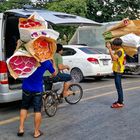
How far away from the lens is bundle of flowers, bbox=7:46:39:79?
7.20m

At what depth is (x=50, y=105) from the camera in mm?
9000

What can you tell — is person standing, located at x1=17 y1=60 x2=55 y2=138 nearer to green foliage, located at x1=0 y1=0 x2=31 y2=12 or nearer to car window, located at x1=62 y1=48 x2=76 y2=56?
car window, located at x1=62 y1=48 x2=76 y2=56

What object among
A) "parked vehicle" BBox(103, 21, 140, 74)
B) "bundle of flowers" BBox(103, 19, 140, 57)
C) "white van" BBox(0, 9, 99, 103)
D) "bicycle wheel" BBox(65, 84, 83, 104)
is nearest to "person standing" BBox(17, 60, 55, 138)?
"white van" BBox(0, 9, 99, 103)

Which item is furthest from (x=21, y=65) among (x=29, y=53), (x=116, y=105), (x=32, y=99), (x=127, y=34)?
(x=127, y=34)

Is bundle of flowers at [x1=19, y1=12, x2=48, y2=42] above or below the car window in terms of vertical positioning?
above

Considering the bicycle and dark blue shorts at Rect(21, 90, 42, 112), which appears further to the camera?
the bicycle

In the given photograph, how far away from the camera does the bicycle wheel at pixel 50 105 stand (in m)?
8.84

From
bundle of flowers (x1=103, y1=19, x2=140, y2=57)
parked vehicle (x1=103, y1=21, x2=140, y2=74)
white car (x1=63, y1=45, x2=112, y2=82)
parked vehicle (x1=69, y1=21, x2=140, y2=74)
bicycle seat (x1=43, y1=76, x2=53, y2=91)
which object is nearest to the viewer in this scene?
bicycle seat (x1=43, y1=76, x2=53, y2=91)

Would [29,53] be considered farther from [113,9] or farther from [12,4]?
[113,9]

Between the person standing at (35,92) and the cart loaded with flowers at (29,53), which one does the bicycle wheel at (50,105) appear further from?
the cart loaded with flowers at (29,53)

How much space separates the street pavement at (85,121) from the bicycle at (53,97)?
0.44ft

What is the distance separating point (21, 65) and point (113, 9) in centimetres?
2285

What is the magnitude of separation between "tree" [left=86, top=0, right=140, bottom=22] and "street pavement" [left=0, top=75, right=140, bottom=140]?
59.4 feet

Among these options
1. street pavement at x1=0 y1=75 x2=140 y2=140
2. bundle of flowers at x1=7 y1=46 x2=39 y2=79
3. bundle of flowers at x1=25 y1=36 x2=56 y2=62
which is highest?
bundle of flowers at x1=25 y1=36 x2=56 y2=62
